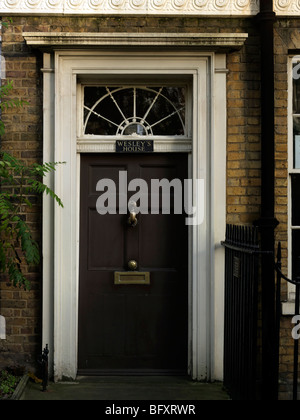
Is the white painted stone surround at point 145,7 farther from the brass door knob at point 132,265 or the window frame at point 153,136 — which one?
the brass door knob at point 132,265

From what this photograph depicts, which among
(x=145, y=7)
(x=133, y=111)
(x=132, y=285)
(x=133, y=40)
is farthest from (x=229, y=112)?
(x=132, y=285)

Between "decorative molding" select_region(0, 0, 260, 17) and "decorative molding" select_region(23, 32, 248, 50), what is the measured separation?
312mm

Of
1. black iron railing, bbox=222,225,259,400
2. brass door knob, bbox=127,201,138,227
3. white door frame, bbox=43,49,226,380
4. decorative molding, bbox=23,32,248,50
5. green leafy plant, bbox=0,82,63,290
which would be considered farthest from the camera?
brass door knob, bbox=127,201,138,227

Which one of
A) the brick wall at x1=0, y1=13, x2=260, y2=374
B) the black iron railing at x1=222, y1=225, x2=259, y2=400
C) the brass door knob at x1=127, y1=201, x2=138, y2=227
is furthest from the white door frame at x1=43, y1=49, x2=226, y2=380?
the brass door knob at x1=127, y1=201, x2=138, y2=227

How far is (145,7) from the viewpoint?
586 cm

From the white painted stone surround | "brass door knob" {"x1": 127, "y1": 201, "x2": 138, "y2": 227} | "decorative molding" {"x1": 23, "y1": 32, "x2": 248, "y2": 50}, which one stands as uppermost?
the white painted stone surround

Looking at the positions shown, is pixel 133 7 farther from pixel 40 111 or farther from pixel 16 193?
pixel 16 193

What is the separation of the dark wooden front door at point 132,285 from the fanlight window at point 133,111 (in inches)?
11.4

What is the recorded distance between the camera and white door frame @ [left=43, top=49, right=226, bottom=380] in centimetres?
580

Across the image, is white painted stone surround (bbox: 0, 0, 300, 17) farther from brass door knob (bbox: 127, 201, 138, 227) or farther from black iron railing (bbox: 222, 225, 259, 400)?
black iron railing (bbox: 222, 225, 259, 400)

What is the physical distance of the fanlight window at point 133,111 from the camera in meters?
6.11

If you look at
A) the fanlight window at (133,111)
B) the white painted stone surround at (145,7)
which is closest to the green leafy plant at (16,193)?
the fanlight window at (133,111)

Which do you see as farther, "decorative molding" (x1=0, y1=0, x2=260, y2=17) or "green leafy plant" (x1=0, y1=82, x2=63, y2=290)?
"decorative molding" (x1=0, y1=0, x2=260, y2=17)
